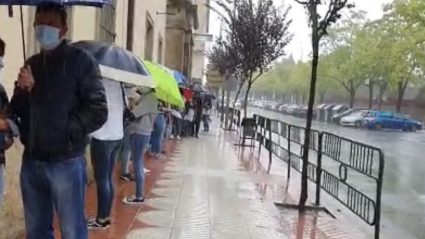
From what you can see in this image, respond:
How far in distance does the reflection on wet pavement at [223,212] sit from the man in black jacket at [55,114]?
326 centimetres

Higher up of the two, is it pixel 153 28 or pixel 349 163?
pixel 153 28

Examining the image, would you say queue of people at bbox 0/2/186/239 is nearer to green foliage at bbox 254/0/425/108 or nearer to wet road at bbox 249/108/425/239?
wet road at bbox 249/108/425/239

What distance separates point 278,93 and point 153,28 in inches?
3744

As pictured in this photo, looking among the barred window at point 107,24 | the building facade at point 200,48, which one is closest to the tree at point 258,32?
the barred window at point 107,24

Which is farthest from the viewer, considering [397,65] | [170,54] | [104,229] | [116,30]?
[397,65]

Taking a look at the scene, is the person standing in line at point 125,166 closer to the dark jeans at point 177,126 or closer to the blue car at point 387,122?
the dark jeans at point 177,126

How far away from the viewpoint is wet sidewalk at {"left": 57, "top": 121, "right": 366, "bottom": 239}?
309 inches

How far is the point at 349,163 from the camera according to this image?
9.19m

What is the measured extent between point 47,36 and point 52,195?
35.5 inches

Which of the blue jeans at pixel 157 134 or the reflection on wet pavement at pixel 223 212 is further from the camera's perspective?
the blue jeans at pixel 157 134

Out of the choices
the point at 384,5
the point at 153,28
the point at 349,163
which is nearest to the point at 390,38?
the point at 384,5

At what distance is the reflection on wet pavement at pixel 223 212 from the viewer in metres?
7.94

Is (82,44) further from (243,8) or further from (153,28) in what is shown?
(243,8)

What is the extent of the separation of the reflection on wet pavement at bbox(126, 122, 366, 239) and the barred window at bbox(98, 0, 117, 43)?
8.30 ft
